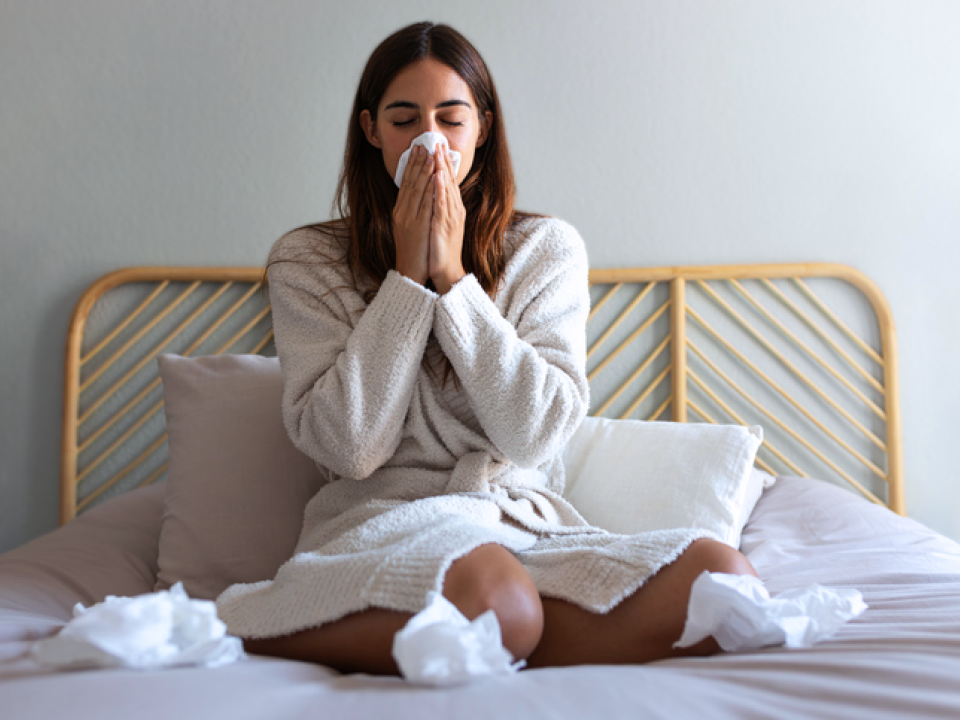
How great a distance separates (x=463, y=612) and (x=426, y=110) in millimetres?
710


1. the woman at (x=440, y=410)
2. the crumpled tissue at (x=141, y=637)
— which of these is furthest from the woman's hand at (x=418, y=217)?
the crumpled tissue at (x=141, y=637)

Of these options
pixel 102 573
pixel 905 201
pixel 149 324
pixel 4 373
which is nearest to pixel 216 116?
pixel 149 324

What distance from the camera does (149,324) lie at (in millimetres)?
1854

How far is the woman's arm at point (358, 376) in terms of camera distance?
1037 mm

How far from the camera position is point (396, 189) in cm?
126

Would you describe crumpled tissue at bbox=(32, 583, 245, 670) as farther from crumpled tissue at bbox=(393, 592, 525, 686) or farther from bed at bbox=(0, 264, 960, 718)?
crumpled tissue at bbox=(393, 592, 525, 686)

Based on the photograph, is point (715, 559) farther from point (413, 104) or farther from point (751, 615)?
point (413, 104)

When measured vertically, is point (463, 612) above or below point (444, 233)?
below

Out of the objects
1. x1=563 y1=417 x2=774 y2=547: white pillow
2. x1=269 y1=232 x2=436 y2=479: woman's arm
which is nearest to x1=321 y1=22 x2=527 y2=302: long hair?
x1=269 y1=232 x2=436 y2=479: woman's arm

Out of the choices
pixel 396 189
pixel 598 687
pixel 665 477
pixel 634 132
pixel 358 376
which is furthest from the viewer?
pixel 634 132

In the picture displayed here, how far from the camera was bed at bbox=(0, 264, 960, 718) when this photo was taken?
62 cm

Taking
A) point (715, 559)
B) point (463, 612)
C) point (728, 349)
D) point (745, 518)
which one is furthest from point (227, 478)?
point (728, 349)

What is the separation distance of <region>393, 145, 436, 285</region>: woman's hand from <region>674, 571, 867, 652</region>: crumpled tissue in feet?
1.89

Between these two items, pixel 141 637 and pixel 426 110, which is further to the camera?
pixel 426 110
